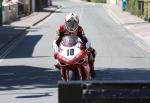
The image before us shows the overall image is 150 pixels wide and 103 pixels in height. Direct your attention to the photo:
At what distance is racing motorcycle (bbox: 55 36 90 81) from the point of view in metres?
9.88

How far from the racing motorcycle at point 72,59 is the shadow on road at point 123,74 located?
703 cm

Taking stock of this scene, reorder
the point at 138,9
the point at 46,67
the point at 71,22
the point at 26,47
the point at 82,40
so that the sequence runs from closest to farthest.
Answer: the point at 71,22, the point at 82,40, the point at 46,67, the point at 26,47, the point at 138,9

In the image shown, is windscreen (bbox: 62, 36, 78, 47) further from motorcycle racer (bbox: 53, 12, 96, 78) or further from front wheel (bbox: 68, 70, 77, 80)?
front wheel (bbox: 68, 70, 77, 80)

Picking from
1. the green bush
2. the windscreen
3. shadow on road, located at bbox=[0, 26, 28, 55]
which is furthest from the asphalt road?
the green bush

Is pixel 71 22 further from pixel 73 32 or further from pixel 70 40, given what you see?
pixel 70 40

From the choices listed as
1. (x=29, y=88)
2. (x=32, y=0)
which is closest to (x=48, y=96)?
(x=29, y=88)

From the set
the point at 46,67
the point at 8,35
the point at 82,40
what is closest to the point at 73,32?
the point at 82,40

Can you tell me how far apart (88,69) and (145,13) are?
42060 millimetres

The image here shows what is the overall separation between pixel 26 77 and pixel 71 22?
321 inches

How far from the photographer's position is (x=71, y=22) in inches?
394

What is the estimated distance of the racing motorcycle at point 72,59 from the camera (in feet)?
32.4

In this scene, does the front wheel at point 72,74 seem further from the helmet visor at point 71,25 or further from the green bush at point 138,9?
the green bush at point 138,9

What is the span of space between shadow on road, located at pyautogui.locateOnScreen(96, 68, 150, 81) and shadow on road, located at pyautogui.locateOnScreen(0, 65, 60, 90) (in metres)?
1.25

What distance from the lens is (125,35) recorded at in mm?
39250
